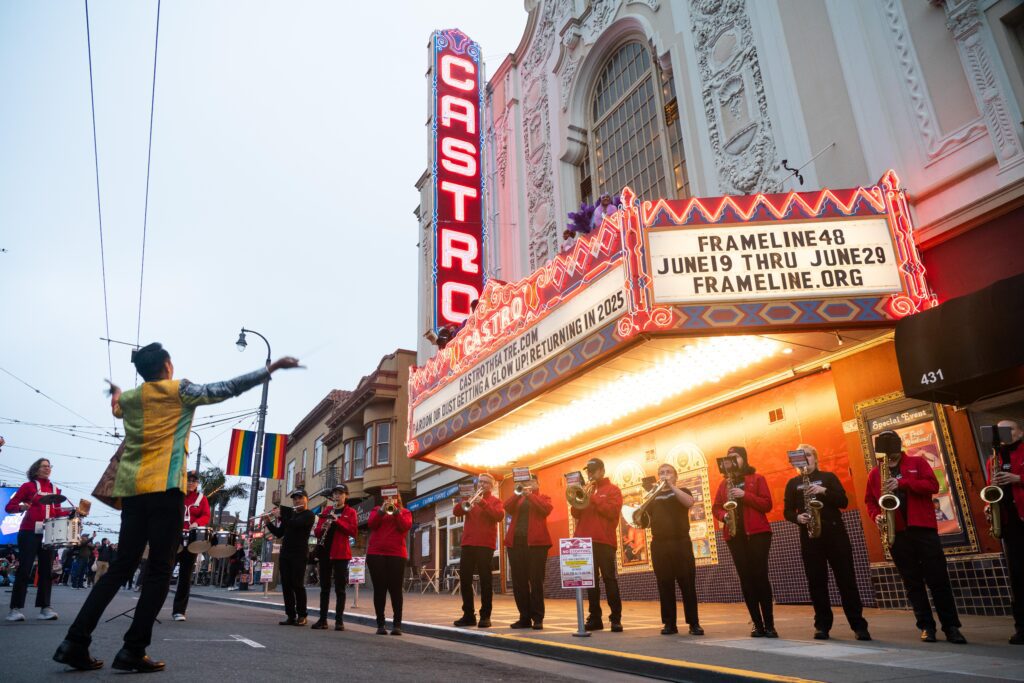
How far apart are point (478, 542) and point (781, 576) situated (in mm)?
4826

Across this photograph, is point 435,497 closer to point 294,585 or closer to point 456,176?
point 456,176

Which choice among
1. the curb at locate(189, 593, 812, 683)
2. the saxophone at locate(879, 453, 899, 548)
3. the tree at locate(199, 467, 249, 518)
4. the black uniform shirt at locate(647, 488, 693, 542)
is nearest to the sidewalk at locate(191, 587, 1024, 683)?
the curb at locate(189, 593, 812, 683)

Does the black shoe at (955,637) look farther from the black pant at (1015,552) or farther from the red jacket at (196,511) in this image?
the red jacket at (196,511)

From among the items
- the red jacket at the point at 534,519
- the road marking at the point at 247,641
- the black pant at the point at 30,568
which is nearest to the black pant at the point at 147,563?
the road marking at the point at 247,641

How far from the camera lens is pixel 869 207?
8625 mm

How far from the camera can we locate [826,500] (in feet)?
21.4

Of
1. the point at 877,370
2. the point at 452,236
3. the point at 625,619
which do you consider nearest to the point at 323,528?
the point at 625,619

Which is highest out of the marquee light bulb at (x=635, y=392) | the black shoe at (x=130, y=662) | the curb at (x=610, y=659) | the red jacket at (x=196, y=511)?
the marquee light bulb at (x=635, y=392)

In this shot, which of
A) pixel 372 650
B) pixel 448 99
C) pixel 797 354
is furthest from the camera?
pixel 448 99

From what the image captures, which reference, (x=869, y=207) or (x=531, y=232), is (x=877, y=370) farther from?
(x=531, y=232)

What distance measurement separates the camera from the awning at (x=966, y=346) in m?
6.71

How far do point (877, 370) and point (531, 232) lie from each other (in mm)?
10756

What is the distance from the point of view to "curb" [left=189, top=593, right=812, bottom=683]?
4684mm

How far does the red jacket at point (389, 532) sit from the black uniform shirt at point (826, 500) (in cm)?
450
